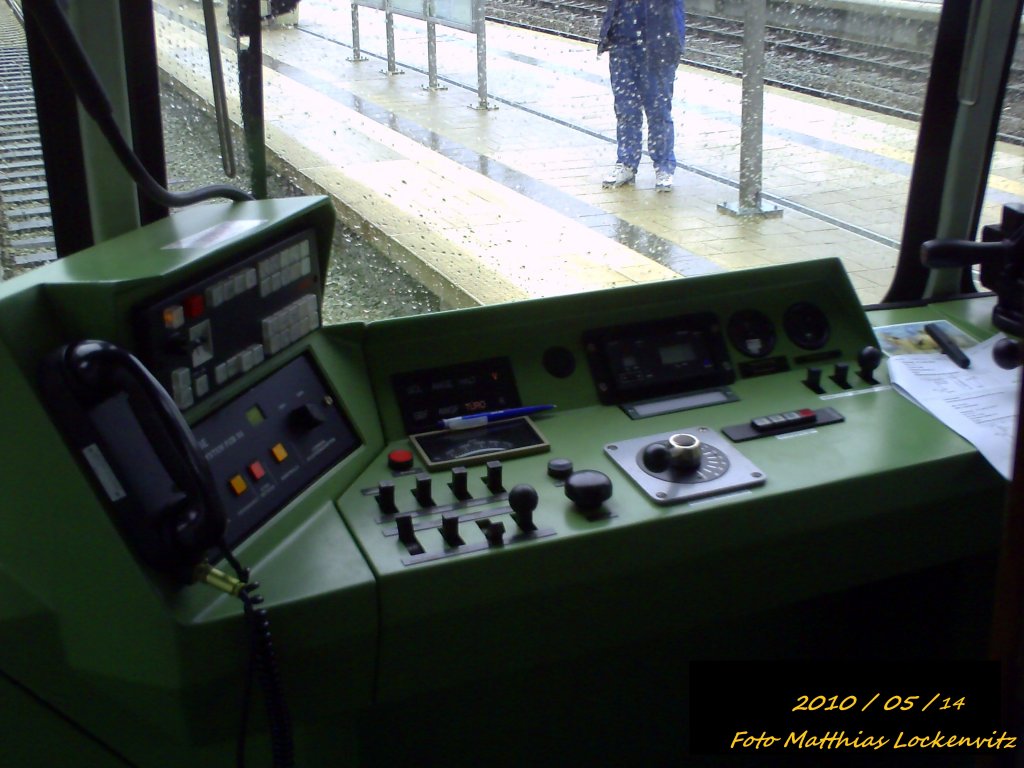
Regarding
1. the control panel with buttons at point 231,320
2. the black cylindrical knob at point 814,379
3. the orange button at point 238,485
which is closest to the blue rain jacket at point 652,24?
the black cylindrical knob at point 814,379

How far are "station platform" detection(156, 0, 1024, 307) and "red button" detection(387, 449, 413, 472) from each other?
486 mm

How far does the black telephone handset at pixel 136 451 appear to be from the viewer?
42.7 inches

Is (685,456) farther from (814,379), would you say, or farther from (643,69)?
(643,69)

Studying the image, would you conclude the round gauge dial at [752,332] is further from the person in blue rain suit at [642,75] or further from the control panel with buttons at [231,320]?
the control panel with buttons at [231,320]

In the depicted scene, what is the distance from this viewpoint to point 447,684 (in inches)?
52.1

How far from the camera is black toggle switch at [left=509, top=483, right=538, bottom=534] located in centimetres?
132

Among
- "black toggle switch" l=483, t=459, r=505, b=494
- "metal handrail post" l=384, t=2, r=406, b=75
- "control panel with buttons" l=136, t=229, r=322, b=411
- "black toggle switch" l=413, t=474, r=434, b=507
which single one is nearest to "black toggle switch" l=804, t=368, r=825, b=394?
"black toggle switch" l=483, t=459, r=505, b=494

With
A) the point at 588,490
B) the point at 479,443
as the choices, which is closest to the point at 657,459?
the point at 588,490

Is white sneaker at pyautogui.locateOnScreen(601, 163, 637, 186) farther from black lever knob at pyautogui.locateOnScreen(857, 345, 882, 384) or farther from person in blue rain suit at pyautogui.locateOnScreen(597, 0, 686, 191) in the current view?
black lever knob at pyautogui.locateOnScreen(857, 345, 882, 384)

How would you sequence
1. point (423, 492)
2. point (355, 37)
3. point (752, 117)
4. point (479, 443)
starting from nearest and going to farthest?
point (423, 492)
point (479, 443)
point (355, 37)
point (752, 117)

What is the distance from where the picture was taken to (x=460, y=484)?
143 centimetres

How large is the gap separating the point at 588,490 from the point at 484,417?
292 millimetres

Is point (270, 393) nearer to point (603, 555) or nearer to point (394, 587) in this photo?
point (394, 587)

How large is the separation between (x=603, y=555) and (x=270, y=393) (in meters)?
0.50
